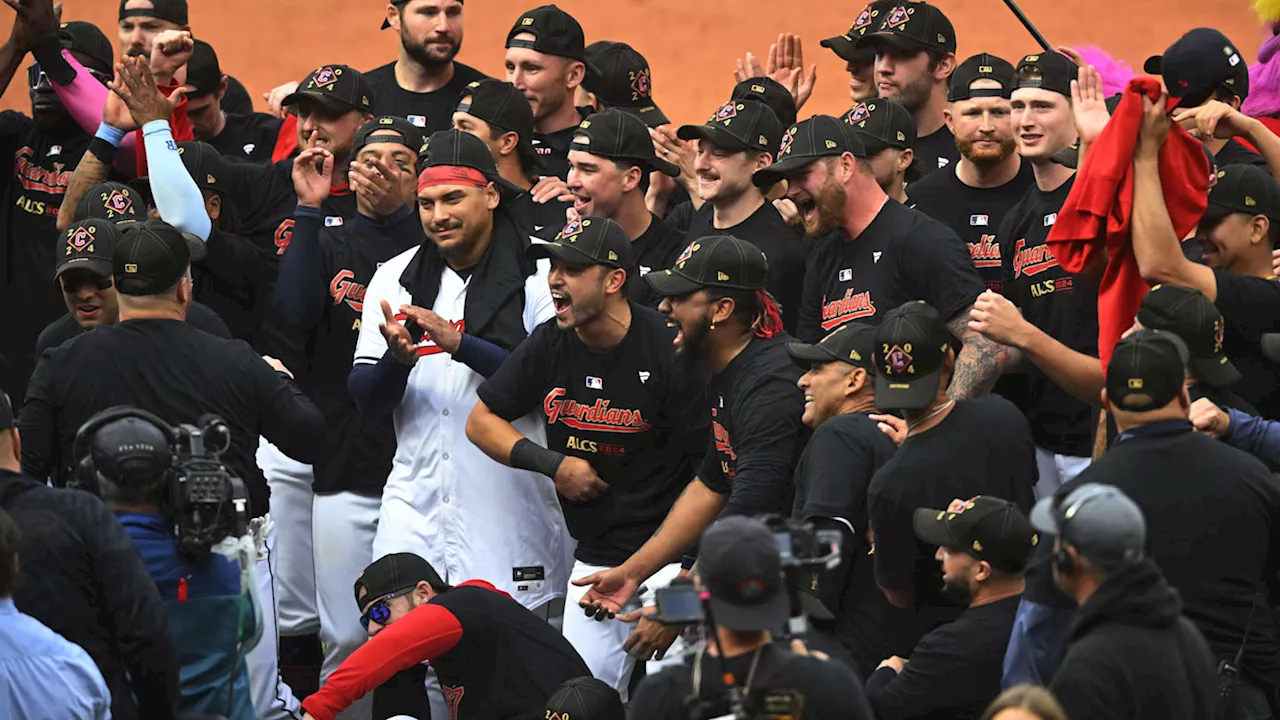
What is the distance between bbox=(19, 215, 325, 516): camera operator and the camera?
557 cm

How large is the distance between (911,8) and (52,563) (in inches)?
177

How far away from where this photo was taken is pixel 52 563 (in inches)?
189

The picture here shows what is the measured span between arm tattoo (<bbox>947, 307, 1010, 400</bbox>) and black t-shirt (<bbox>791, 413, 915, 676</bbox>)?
57 cm

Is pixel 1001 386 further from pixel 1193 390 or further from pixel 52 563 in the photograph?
pixel 52 563

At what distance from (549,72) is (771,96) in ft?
3.25

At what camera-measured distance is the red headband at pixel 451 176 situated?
688 cm

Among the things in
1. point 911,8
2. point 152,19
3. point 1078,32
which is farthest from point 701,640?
point 1078,32

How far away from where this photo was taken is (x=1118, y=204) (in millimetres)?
5457

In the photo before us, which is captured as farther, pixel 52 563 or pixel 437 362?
pixel 437 362

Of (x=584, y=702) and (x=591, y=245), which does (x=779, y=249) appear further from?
(x=584, y=702)

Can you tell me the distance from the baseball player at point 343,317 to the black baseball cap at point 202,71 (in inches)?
48.6

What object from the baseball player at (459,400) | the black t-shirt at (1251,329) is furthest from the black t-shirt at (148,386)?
the black t-shirt at (1251,329)

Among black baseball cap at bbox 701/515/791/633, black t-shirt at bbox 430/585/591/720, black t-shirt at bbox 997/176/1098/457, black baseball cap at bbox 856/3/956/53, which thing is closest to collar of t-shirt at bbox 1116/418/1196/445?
black baseball cap at bbox 701/515/791/633

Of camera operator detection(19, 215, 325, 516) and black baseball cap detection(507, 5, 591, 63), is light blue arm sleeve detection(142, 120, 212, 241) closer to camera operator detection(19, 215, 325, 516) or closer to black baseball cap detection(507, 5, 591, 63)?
camera operator detection(19, 215, 325, 516)
